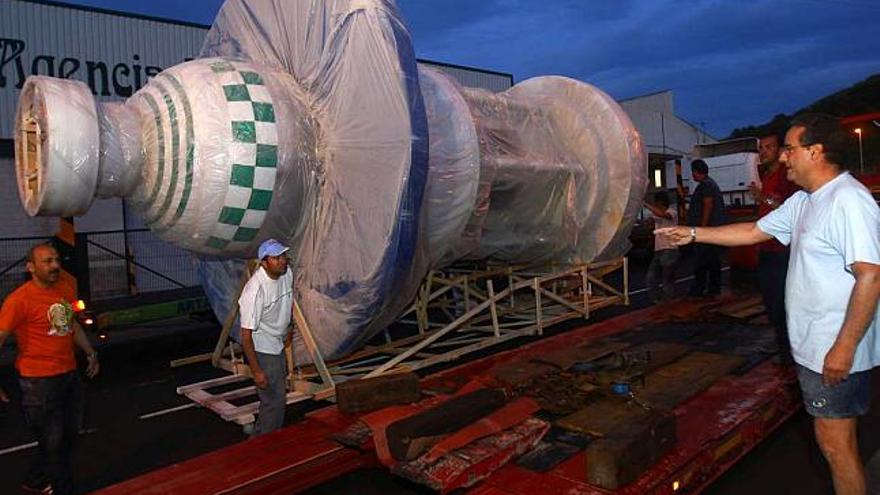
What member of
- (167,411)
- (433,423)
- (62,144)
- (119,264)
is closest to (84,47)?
(119,264)

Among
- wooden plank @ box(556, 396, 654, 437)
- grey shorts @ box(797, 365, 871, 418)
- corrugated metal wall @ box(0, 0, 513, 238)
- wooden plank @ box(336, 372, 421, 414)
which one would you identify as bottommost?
→ wooden plank @ box(556, 396, 654, 437)

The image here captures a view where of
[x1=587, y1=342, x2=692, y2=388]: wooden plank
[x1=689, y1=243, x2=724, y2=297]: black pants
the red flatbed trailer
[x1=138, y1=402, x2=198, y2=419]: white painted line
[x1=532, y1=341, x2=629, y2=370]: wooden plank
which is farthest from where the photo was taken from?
[x1=689, y1=243, x2=724, y2=297]: black pants

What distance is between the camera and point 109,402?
256 inches

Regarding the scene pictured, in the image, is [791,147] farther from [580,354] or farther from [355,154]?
[580,354]

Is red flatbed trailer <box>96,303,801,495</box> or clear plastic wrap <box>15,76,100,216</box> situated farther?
Result: clear plastic wrap <box>15,76,100,216</box>

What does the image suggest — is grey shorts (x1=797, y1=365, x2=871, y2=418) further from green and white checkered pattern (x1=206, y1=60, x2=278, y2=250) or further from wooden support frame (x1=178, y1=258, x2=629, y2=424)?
green and white checkered pattern (x1=206, y1=60, x2=278, y2=250)

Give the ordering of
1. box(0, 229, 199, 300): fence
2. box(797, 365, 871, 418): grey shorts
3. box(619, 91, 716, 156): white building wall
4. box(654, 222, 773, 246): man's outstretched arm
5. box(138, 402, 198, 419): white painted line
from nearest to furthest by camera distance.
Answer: box(797, 365, 871, 418): grey shorts → box(654, 222, 773, 246): man's outstretched arm → box(138, 402, 198, 419): white painted line → box(0, 229, 199, 300): fence → box(619, 91, 716, 156): white building wall

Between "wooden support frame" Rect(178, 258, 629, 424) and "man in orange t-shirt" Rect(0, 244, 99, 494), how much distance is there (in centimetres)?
140

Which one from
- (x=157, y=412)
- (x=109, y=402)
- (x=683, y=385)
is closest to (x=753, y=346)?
(x=683, y=385)

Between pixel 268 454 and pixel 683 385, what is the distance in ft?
9.44

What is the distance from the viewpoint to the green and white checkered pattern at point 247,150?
4.80 m

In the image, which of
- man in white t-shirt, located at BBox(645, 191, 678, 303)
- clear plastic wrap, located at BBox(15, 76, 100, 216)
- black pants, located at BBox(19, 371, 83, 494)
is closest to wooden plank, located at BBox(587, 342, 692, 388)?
man in white t-shirt, located at BBox(645, 191, 678, 303)

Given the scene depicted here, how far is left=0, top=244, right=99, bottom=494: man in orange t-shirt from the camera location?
13.1ft

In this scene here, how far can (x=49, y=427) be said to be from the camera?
4.03 meters
